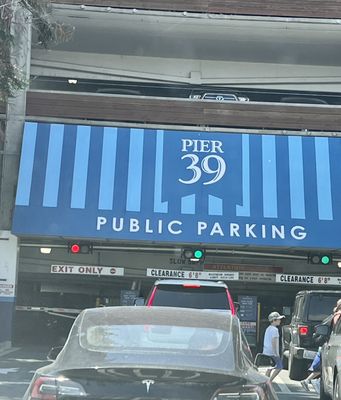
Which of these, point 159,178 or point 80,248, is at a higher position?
point 159,178

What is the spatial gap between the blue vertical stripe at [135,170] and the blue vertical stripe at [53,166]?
1927 millimetres

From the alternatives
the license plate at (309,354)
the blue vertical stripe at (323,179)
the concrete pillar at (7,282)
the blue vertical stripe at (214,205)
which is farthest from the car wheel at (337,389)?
the concrete pillar at (7,282)

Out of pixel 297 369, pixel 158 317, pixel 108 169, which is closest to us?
pixel 158 317

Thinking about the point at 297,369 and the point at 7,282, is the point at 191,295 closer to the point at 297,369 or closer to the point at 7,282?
the point at 297,369

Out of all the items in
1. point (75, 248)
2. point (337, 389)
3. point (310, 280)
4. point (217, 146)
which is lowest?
point (337, 389)

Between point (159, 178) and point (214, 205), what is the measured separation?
1.67 m

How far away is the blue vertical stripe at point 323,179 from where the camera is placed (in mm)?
16266

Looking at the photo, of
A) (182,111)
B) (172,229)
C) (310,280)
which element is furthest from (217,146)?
(310,280)

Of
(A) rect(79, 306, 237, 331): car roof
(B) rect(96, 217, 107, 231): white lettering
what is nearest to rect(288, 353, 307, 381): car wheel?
(B) rect(96, 217, 107, 231): white lettering

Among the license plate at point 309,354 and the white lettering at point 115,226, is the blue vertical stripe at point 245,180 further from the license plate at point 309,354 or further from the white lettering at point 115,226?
the license plate at point 309,354

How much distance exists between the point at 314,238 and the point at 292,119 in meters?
3.87

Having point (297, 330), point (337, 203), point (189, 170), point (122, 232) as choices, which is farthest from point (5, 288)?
point (337, 203)

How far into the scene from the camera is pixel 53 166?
16.5 meters

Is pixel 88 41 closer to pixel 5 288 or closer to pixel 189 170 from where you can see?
pixel 189 170
